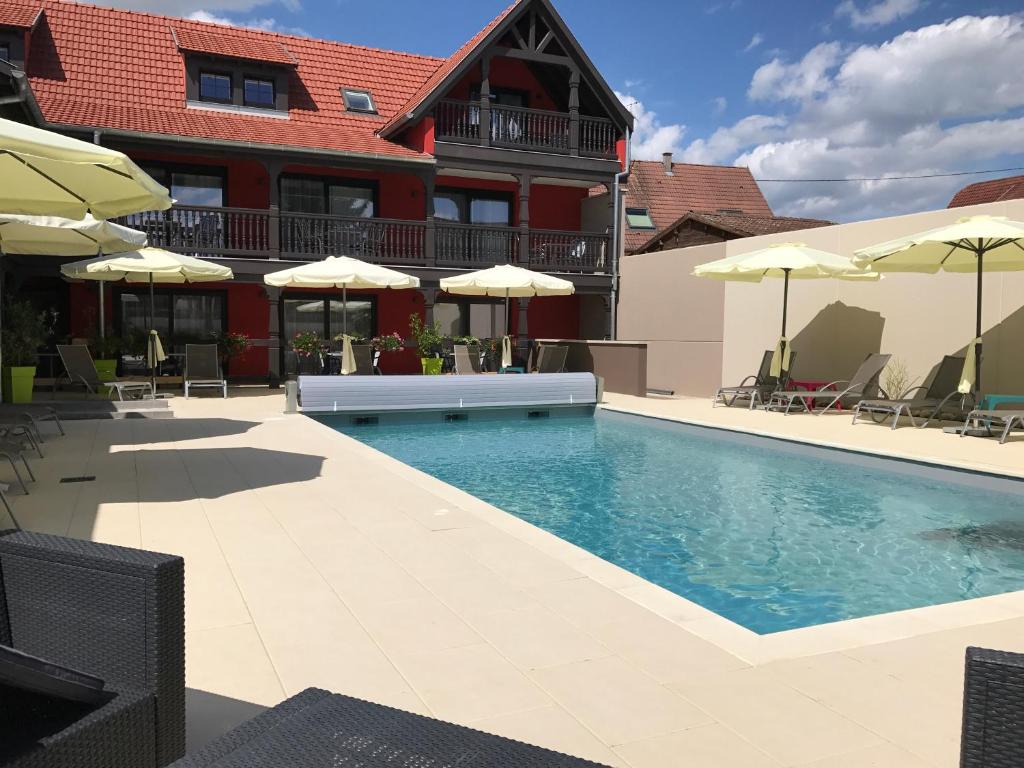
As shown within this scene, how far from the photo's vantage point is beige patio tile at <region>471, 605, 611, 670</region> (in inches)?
122

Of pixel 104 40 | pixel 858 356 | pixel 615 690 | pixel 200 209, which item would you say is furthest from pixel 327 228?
pixel 615 690

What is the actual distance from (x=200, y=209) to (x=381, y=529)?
12445mm

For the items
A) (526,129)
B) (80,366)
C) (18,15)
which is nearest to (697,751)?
(80,366)

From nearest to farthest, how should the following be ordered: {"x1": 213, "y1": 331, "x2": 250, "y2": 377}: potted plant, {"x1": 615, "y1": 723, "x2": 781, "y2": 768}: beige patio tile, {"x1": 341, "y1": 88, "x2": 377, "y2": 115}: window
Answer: {"x1": 615, "y1": 723, "x2": 781, "y2": 768}: beige patio tile < {"x1": 213, "y1": 331, "x2": 250, "y2": 377}: potted plant < {"x1": 341, "y1": 88, "x2": 377, "y2": 115}: window

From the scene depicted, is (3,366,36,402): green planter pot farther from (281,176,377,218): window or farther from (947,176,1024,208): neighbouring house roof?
(947,176,1024,208): neighbouring house roof

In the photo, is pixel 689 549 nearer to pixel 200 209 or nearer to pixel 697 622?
pixel 697 622

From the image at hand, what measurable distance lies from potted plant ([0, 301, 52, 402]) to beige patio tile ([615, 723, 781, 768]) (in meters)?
11.2

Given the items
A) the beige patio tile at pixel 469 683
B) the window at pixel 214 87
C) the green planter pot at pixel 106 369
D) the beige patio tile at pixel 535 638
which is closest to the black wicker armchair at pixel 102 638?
the beige patio tile at pixel 469 683

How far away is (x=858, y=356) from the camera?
13.3 metres

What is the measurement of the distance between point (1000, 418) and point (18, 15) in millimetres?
18616

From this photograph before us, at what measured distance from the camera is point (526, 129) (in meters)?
19.1

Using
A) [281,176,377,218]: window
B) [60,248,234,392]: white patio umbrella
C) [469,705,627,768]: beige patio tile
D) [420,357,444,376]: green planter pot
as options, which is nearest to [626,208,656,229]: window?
[281,176,377,218]: window

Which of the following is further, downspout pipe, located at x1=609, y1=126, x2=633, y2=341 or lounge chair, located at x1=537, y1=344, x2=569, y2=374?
downspout pipe, located at x1=609, y1=126, x2=633, y2=341

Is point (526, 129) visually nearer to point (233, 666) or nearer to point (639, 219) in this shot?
point (639, 219)
